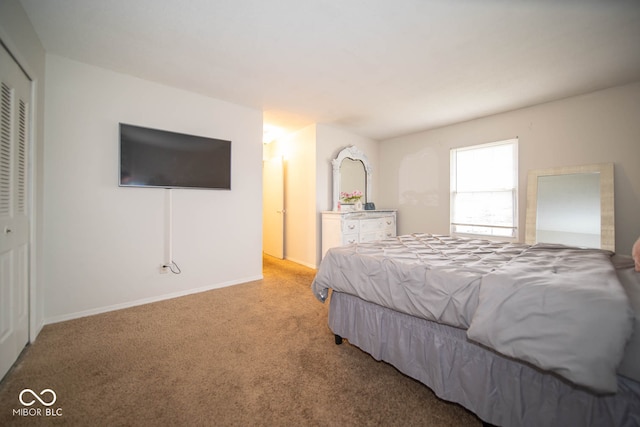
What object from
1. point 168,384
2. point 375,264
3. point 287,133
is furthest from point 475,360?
point 287,133

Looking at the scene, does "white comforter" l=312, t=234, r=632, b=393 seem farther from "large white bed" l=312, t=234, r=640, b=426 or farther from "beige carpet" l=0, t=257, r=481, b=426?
"beige carpet" l=0, t=257, r=481, b=426

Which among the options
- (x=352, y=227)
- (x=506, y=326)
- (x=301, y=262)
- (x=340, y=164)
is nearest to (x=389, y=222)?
(x=352, y=227)

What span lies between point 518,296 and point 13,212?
3.07 m

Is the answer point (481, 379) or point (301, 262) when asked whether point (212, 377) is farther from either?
point (301, 262)

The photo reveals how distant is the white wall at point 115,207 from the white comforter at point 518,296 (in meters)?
2.03

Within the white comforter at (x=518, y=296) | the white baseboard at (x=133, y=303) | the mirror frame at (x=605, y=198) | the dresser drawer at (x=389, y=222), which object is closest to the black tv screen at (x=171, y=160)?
the white baseboard at (x=133, y=303)

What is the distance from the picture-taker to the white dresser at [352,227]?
3943 millimetres

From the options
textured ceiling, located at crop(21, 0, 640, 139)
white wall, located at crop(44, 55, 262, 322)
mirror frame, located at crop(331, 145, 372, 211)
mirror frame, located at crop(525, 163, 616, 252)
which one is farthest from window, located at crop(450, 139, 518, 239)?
white wall, located at crop(44, 55, 262, 322)

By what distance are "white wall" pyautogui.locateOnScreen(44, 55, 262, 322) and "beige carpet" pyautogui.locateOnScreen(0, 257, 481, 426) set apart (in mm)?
390

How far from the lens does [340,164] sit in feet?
15.0

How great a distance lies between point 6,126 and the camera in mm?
1626

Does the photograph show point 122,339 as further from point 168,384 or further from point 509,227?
point 509,227

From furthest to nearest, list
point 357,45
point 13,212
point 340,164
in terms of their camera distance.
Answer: point 340,164, point 357,45, point 13,212

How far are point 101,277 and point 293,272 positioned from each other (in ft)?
7.79
